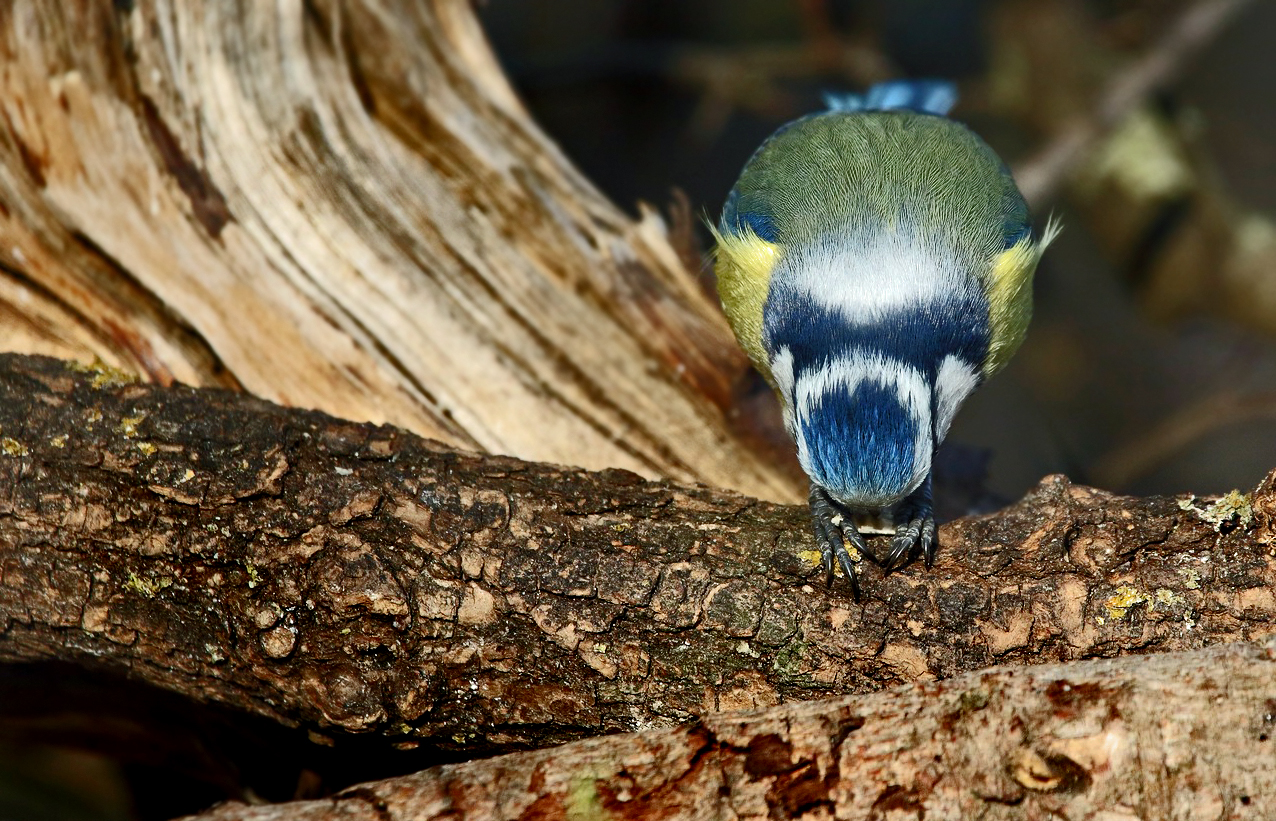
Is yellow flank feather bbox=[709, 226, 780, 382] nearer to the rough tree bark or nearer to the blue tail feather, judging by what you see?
the rough tree bark

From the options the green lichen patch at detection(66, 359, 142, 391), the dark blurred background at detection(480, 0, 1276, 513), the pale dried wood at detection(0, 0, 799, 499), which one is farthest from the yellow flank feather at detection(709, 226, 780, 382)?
the dark blurred background at detection(480, 0, 1276, 513)

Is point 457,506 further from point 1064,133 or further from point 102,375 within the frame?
point 1064,133

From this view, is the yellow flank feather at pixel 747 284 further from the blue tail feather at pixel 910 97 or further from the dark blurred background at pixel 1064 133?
the dark blurred background at pixel 1064 133

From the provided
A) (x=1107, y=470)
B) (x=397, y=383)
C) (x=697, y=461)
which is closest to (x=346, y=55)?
(x=397, y=383)

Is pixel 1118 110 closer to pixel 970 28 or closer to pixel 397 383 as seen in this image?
pixel 970 28

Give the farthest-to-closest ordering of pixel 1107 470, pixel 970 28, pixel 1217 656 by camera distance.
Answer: pixel 970 28, pixel 1107 470, pixel 1217 656

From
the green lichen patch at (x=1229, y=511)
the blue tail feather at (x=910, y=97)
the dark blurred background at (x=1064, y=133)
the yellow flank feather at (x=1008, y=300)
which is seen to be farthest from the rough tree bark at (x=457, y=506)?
the dark blurred background at (x=1064, y=133)

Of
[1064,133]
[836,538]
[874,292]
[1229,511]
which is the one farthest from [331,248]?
[1064,133]
